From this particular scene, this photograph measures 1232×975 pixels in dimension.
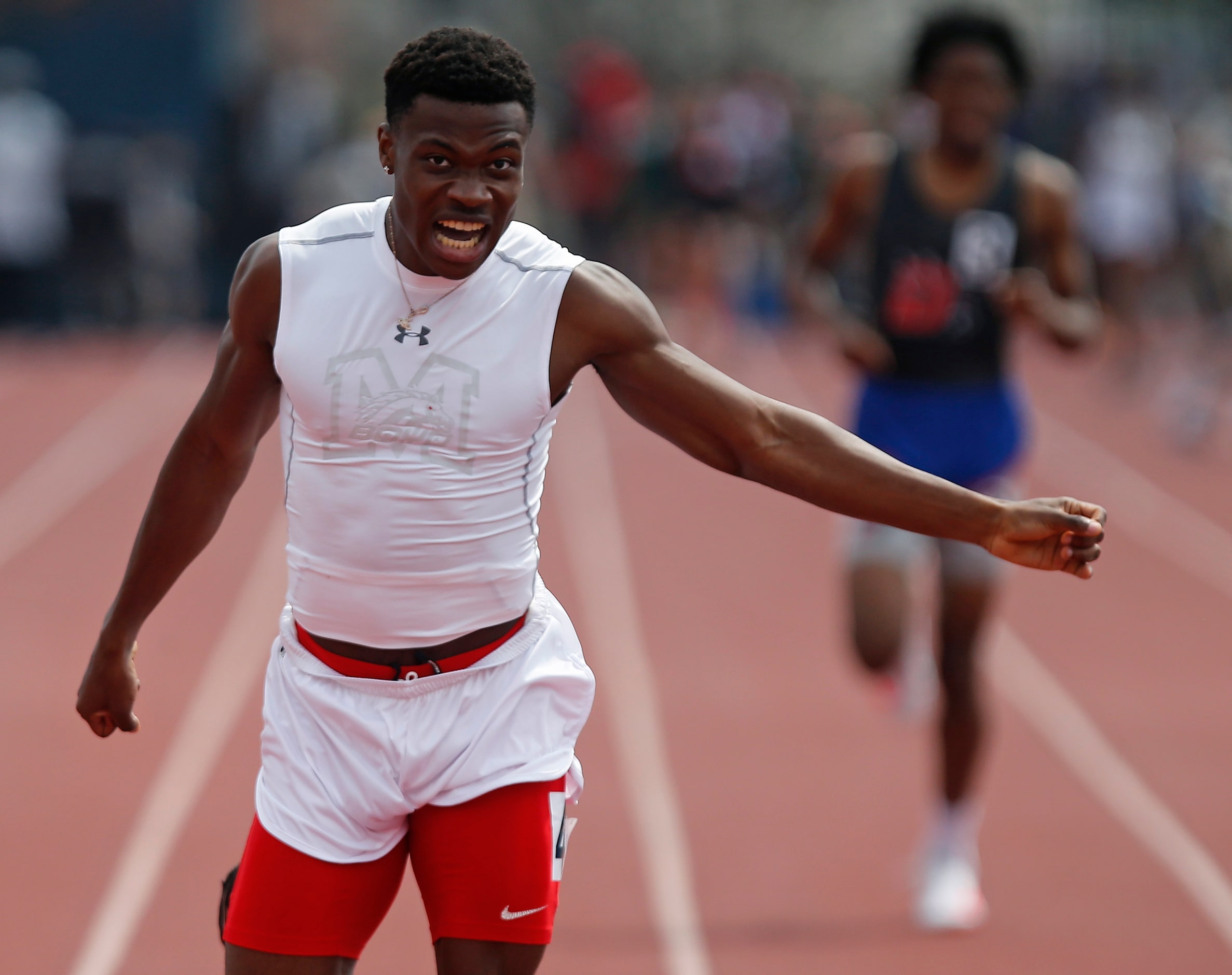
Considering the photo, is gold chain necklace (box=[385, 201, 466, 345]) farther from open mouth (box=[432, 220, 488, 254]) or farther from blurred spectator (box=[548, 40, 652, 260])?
blurred spectator (box=[548, 40, 652, 260])

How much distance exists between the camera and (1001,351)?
4980 millimetres

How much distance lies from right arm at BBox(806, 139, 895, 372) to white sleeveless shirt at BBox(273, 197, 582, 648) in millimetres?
2282

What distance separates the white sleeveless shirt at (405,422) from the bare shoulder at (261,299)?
2 centimetres

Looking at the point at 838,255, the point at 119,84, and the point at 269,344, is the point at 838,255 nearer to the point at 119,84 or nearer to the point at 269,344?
the point at 269,344

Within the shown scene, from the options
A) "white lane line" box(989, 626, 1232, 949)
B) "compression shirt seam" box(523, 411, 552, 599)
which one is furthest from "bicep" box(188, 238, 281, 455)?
"white lane line" box(989, 626, 1232, 949)

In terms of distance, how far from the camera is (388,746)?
2783mm

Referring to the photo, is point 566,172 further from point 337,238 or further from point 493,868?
point 493,868

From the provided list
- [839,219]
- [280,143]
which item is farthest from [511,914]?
[280,143]

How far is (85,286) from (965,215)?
13.2 metres

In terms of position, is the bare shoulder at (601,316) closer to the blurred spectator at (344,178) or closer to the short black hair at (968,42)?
the short black hair at (968,42)

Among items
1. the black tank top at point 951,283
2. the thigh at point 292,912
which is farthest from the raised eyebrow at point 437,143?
the black tank top at point 951,283

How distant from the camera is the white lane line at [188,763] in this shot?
16.0 ft

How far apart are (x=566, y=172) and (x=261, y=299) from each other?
1547cm

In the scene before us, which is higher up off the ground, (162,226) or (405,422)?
(405,422)
